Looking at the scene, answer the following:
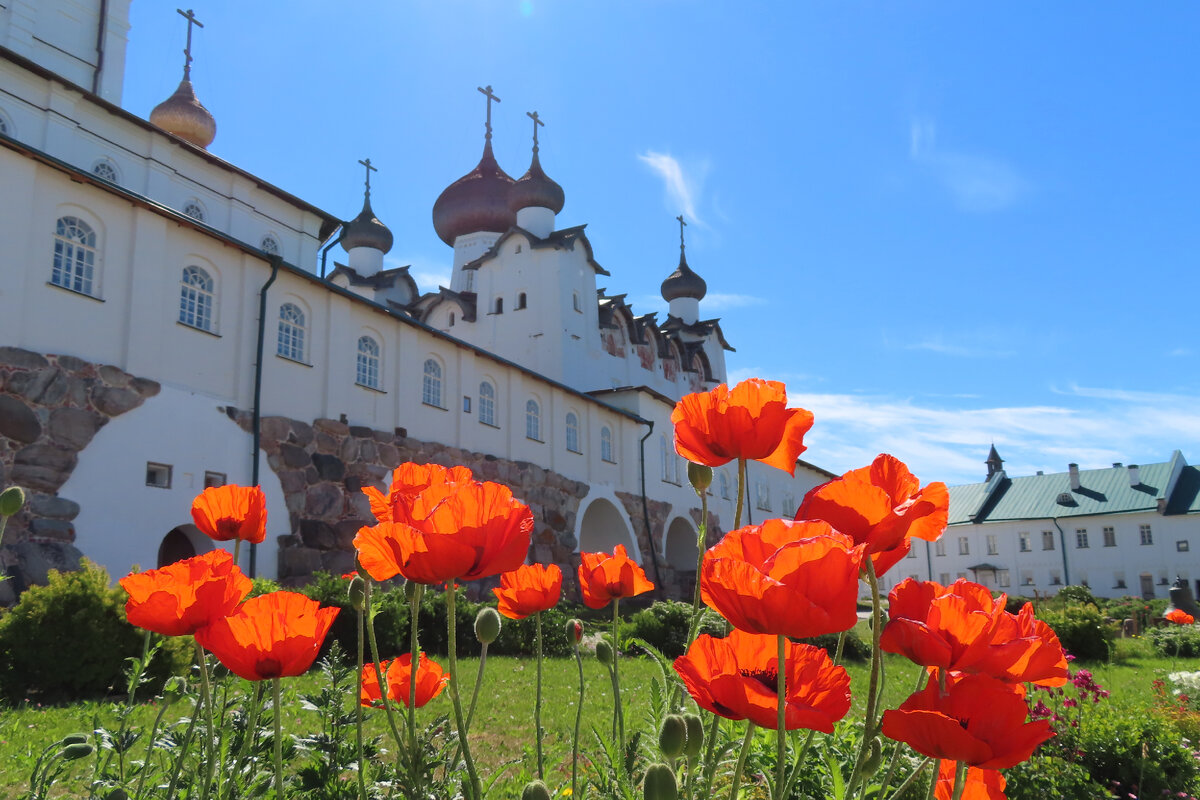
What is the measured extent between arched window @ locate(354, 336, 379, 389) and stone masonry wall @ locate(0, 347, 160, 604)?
17.2 feet

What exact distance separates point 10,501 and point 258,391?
38.2ft

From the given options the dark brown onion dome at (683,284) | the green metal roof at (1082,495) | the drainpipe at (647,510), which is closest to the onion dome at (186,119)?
the drainpipe at (647,510)

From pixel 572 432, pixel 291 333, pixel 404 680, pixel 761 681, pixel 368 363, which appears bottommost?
pixel 404 680

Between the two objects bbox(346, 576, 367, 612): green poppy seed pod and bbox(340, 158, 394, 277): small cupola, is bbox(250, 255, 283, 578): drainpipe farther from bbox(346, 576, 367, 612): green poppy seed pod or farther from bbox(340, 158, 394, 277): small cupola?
bbox(340, 158, 394, 277): small cupola

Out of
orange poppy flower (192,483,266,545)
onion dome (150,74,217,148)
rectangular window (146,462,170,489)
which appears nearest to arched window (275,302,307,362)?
rectangular window (146,462,170,489)

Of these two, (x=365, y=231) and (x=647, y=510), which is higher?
(x=365, y=231)

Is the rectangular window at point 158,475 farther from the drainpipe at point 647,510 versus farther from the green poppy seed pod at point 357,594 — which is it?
the drainpipe at point 647,510

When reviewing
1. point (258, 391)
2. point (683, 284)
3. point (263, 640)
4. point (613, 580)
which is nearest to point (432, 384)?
point (258, 391)

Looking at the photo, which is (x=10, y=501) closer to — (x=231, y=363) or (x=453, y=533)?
(x=453, y=533)

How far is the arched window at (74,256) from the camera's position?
11234mm

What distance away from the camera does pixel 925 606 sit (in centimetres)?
136

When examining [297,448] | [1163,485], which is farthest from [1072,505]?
[297,448]

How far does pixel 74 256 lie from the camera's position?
11461 millimetres

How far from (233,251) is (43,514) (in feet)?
17.5
